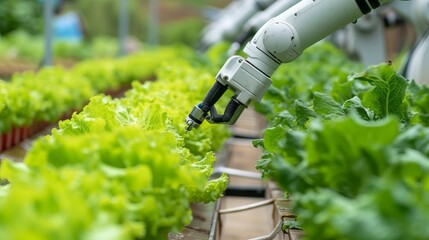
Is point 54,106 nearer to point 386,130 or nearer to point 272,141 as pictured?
point 272,141

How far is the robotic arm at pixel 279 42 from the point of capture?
3.96 m

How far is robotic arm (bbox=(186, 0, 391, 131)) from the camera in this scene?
396 cm

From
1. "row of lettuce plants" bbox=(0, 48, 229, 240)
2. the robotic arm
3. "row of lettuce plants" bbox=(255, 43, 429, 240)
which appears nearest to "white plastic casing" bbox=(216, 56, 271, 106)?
the robotic arm

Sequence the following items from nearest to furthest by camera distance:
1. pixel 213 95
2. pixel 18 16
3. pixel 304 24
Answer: pixel 304 24, pixel 213 95, pixel 18 16

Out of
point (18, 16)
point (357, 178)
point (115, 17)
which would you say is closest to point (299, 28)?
point (357, 178)

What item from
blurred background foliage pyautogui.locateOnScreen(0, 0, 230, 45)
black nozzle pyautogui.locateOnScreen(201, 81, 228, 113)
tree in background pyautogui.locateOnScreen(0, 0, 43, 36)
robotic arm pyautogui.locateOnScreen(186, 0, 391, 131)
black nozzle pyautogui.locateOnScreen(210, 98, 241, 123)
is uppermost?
robotic arm pyautogui.locateOnScreen(186, 0, 391, 131)

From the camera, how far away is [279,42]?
398cm

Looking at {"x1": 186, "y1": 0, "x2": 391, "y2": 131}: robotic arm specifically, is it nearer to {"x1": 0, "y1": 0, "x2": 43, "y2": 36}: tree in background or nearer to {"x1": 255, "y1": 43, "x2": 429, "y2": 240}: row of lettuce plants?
{"x1": 255, "y1": 43, "x2": 429, "y2": 240}: row of lettuce plants

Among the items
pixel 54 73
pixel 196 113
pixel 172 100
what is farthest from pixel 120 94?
pixel 196 113

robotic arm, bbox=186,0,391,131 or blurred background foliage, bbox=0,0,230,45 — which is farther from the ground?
robotic arm, bbox=186,0,391,131

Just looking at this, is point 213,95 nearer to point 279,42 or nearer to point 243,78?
point 243,78

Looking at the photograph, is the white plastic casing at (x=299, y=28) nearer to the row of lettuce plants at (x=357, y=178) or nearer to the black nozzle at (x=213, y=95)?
the black nozzle at (x=213, y=95)

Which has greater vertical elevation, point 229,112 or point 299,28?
point 299,28

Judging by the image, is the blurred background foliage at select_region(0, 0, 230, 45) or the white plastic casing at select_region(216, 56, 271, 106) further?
the blurred background foliage at select_region(0, 0, 230, 45)
